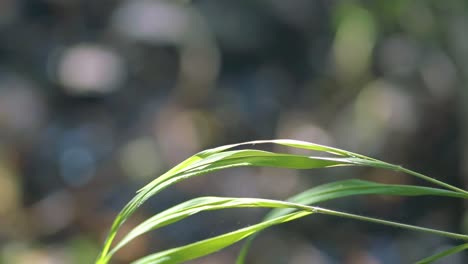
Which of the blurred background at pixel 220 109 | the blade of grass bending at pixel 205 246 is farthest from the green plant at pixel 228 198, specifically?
the blurred background at pixel 220 109

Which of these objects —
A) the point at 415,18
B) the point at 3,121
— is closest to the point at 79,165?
the point at 3,121

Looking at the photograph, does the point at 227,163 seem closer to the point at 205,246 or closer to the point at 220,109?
the point at 205,246

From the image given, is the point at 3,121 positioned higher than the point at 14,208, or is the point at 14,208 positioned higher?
the point at 3,121

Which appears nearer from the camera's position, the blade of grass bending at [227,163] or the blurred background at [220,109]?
the blade of grass bending at [227,163]

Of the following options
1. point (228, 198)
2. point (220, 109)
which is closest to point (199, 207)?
point (228, 198)

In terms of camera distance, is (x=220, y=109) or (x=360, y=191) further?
(x=220, y=109)

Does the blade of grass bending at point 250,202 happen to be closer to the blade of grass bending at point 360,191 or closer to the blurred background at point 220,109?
the blade of grass bending at point 360,191

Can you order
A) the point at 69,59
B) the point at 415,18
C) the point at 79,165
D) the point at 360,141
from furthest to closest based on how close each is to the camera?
the point at 69,59 → the point at 79,165 → the point at 360,141 → the point at 415,18

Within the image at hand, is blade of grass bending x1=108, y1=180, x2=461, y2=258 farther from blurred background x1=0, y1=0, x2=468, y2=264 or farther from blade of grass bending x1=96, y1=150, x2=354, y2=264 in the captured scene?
blurred background x1=0, y1=0, x2=468, y2=264

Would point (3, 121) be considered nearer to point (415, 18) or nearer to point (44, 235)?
point (44, 235)
